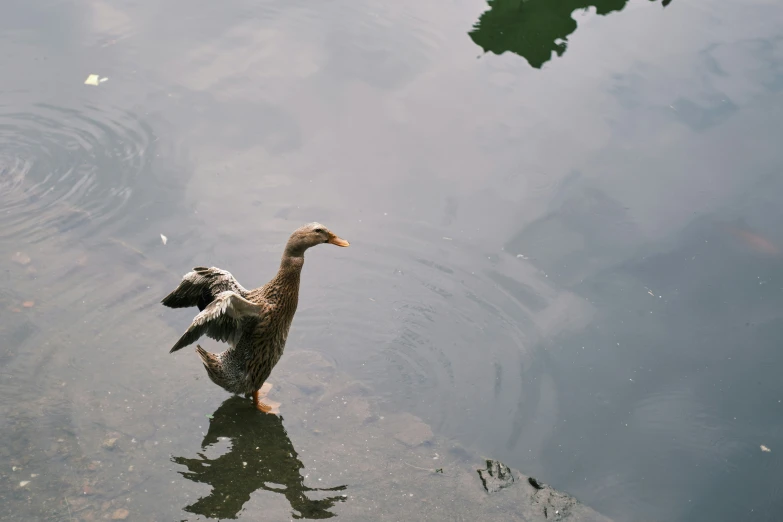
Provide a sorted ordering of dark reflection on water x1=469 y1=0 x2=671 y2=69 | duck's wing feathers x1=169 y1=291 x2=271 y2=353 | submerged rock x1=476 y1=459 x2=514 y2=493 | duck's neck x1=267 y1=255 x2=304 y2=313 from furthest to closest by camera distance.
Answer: dark reflection on water x1=469 y1=0 x2=671 y2=69, duck's neck x1=267 y1=255 x2=304 y2=313, submerged rock x1=476 y1=459 x2=514 y2=493, duck's wing feathers x1=169 y1=291 x2=271 y2=353

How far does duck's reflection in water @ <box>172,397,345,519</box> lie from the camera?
444cm

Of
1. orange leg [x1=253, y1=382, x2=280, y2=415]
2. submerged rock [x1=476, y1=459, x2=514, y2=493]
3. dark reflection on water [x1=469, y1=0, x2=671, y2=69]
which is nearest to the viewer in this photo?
submerged rock [x1=476, y1=459, x2=514, y2=493]

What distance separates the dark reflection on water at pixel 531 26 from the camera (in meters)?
8.82

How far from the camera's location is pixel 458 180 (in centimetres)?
708

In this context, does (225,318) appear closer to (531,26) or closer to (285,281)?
(285,281)

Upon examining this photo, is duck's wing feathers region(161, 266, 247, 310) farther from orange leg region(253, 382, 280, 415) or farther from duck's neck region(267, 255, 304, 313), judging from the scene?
orange leg region(253, 382, 280, 415)

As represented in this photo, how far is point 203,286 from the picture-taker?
4945 mm

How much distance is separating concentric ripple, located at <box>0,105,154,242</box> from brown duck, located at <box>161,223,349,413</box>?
183 centimetres

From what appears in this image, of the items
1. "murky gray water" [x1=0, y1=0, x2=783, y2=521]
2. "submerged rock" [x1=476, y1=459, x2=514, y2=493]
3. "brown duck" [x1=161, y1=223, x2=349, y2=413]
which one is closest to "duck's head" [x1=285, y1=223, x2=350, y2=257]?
"brown duck" [x1=161, y1=223, x2=349, y2=413]

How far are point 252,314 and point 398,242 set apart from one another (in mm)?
1936

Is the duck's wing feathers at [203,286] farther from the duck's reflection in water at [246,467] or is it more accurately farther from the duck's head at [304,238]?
the duck's reflection in water at [246,467]

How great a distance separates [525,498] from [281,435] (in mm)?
1563

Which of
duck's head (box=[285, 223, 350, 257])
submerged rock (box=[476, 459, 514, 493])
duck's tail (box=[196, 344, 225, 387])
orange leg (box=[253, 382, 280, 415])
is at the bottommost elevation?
orange leg (box=[253, 382, 280, 415])

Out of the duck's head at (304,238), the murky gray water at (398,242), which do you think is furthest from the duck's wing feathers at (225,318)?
the murky gray water at (398,242)
